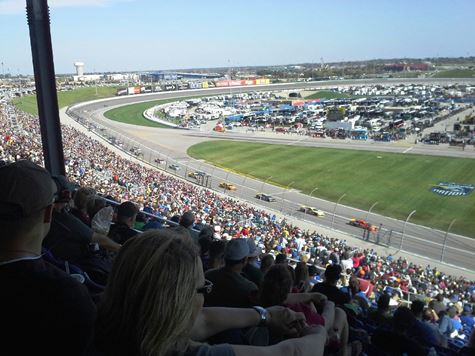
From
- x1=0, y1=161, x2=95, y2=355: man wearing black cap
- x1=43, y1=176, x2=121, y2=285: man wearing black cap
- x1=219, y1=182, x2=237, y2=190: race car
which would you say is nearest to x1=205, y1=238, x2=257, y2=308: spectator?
x1=43, y1=176, x2=121, y2=285: man wearing black cap

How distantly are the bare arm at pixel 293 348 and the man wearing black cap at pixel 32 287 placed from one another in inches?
22.1

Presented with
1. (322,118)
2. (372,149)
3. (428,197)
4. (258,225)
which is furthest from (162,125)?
(258,225)

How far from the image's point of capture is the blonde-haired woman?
5.16 ft

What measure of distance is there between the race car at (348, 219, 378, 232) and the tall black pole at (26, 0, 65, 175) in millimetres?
17282

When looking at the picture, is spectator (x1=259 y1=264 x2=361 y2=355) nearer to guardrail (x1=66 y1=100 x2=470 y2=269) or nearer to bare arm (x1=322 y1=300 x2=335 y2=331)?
bare arm (x1=322 y1=300 x2=335 y2=331)

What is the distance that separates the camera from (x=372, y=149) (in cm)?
4725

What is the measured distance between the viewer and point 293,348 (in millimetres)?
1752

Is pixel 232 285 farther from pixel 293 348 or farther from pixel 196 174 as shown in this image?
pixel 196 174

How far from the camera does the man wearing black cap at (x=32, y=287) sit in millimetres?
1692

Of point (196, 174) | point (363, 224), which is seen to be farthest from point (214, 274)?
point (196, 174)

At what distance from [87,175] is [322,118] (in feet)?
177

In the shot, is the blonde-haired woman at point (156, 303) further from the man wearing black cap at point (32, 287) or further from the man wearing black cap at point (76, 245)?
the man wearing black cap at point (76, 245)

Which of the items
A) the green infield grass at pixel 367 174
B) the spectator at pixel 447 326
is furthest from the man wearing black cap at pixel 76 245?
the green infield grass at pixel 367 174

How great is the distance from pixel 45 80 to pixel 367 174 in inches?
1227
